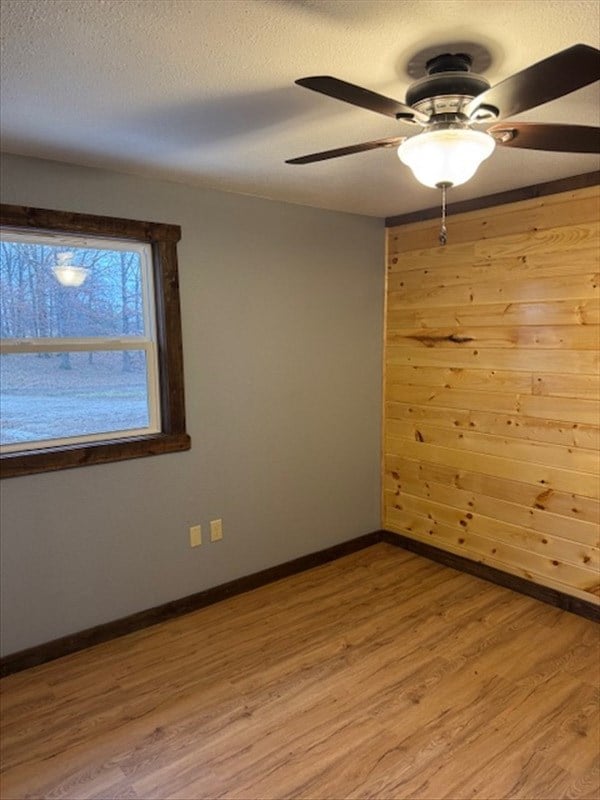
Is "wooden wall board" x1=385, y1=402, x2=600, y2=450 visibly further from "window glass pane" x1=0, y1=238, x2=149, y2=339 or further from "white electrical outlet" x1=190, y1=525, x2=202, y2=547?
"window glass pane" x1=0, y1=238, x2=149, y2=339

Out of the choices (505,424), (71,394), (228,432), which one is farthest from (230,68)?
(505,424)

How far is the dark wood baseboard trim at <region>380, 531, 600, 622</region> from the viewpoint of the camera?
2820 mm

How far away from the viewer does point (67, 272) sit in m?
2.51

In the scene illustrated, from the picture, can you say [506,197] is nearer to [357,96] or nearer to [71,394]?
[357,96]

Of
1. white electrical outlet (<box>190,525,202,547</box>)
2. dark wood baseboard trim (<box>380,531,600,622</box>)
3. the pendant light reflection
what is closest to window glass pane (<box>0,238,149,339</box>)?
the pendant light reflection

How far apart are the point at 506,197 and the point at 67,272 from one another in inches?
93.2

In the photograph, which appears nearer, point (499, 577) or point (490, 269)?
point (490, 269)

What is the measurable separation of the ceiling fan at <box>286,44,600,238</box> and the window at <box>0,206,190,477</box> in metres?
1.54

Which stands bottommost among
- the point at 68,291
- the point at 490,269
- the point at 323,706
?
the point at 323,706

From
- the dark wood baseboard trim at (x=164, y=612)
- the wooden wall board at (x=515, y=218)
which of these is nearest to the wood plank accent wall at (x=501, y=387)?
the wooden wall board at (x=515, y=218)

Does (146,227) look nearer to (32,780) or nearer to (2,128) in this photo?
(2,128)

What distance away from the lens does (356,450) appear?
3674mm

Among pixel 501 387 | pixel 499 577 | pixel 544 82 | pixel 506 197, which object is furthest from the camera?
pixel 499 577

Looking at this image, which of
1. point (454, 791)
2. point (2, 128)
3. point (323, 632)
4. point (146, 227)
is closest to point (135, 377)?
point (146, 227)
